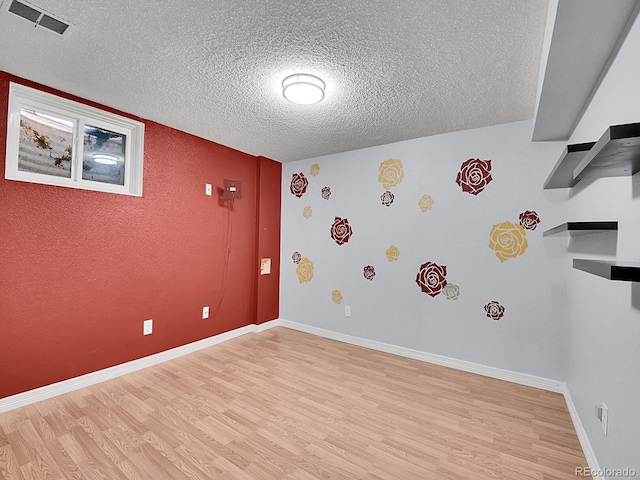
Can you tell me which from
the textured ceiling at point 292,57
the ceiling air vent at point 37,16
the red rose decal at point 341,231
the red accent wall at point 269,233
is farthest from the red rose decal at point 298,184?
the ceiling air vent at point 37,16

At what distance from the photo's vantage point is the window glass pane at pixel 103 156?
8.41ft

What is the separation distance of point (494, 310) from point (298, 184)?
2.84 m

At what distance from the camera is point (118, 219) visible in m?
2.67

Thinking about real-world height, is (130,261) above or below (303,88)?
below

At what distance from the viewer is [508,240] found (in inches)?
105

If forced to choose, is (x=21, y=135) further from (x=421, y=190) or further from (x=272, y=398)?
(x=421, y=190)

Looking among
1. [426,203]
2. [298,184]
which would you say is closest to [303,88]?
[426,203]

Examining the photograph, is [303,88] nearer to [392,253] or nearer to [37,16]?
[37,16]

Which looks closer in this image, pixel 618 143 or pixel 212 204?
pixel 618 143

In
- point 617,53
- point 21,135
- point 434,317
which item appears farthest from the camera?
point 434,317

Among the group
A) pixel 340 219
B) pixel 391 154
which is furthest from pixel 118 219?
pixel 391 154

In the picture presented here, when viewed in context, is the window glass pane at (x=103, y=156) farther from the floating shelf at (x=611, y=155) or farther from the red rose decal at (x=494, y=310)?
the red rose decal at (x=494, y=310)

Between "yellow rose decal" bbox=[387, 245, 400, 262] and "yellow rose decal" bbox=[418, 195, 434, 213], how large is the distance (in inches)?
20.6

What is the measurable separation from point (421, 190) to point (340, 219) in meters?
1.07
